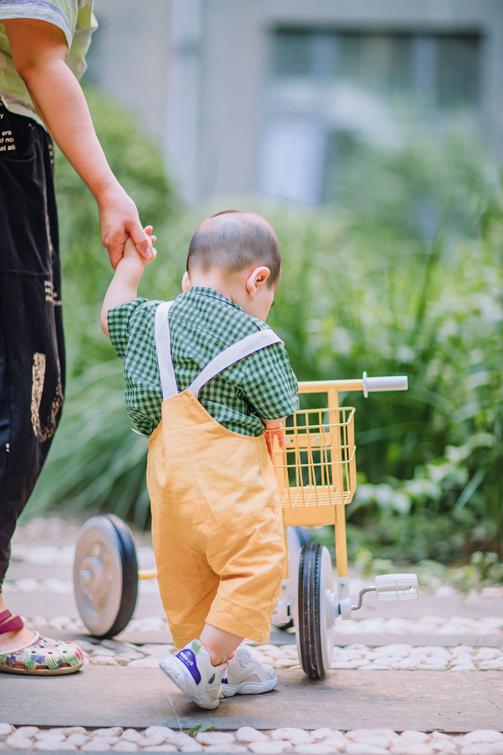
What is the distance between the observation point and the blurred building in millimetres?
12922

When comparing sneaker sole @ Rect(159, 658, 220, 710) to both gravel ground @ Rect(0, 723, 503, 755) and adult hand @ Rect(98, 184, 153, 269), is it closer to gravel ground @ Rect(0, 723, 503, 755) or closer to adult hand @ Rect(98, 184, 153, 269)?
gravel ground @ Rect(0, 723, 503, 755)

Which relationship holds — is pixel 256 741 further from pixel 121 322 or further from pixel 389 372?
pixel 389 372

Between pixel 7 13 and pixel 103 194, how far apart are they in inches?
16.0

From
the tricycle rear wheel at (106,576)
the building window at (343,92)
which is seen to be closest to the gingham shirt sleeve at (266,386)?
the tricycle rear wheel at (106,576)

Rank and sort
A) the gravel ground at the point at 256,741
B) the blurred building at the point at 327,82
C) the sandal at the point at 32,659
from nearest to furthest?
the gravel ground at the point at 256,741 → the sandal at the point at 32,659 → the blurred building at the point at 327,82

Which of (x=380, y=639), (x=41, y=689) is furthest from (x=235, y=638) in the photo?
(x=380, y=639)

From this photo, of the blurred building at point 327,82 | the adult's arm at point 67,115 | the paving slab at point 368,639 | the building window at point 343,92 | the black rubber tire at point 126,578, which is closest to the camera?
the adult's arm at point 67,115

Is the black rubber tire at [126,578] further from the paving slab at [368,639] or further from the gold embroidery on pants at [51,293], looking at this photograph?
the gold embroidery on pants at [51,293]

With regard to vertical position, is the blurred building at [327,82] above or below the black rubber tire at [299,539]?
above

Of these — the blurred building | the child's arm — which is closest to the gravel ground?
the child's arm

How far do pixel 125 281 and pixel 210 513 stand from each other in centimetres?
56

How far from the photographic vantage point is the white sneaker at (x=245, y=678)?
2141mm

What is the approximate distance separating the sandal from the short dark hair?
3.07ft

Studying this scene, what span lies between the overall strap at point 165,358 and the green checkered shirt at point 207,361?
0.01 meters
